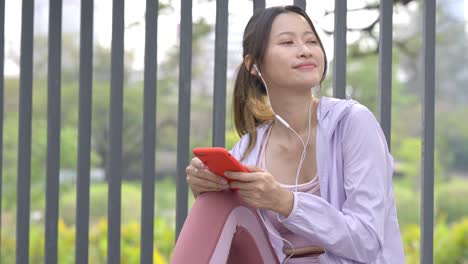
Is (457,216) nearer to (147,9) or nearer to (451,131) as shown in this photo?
(451,131)

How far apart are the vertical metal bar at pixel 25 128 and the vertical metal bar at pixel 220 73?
0.56m

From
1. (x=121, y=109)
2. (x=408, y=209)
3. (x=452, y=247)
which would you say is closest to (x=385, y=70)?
(x=121, y=109)

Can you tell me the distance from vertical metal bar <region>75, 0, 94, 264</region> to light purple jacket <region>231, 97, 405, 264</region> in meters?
0.65

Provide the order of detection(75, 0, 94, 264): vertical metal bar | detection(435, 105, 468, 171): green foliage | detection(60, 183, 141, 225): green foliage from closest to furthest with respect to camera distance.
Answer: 1. detection(75, 0, 94, 264): vertical metal bar
2. detection(60, 183, 141, 225): green foliage
3. detection(435, 105, 468, 171): green foliage

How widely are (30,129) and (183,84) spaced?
1.63ft

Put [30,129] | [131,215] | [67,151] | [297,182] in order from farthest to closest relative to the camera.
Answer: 1. [67,151]
2. [131,215]
3. [30,129]
4. [297,182]

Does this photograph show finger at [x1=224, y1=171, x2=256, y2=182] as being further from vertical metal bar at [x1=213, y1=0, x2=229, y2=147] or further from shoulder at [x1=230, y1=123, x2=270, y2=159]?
vertical metal bar at [x1=213, y1=0, x2=229, y2=147]

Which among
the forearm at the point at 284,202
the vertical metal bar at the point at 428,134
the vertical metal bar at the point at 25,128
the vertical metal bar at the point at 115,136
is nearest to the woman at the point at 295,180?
the forearm at the point at 284,202

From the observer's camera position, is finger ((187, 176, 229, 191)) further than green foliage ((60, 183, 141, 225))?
No

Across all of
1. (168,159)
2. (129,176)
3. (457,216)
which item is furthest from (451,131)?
(129,176)

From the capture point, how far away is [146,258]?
6.25 feet

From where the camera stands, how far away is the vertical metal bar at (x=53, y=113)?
6.66 ft

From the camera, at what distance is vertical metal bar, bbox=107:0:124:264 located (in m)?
1.94

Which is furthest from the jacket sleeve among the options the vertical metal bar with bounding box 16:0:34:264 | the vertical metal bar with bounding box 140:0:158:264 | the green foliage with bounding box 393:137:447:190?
the green foliage with bounding box 393:137:447:190
